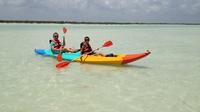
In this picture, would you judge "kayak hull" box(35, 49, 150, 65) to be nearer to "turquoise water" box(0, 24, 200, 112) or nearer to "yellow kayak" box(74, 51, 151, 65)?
"yellow kayak" box(74, 51, 151, 65)

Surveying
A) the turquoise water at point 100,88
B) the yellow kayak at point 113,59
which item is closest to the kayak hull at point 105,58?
the yellow kayak at point 113,59

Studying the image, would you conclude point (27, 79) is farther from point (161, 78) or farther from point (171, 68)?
point (171, 68)

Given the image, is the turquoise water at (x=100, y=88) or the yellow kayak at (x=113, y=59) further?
the yellow kayak at (x=113, y=59)

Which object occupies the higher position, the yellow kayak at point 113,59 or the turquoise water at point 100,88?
the yellow kayak at point 113,59

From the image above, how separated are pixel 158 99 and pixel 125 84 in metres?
1.43

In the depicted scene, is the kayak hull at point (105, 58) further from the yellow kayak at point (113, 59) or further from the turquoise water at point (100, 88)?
the turquoise water at point (100, 88)

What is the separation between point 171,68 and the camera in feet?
32.0

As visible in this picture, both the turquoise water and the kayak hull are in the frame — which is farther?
the kayak hull

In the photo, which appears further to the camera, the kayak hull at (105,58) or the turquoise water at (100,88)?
the kayak hull at (105,58)

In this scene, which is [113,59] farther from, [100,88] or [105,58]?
[100,88]

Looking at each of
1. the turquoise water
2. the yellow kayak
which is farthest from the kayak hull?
the turquoise water

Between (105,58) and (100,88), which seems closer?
(100,88)

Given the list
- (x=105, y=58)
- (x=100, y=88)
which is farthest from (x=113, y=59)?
(x=100, y=88)

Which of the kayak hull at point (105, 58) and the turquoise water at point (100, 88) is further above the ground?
the kayak hull at point (105, 58)
